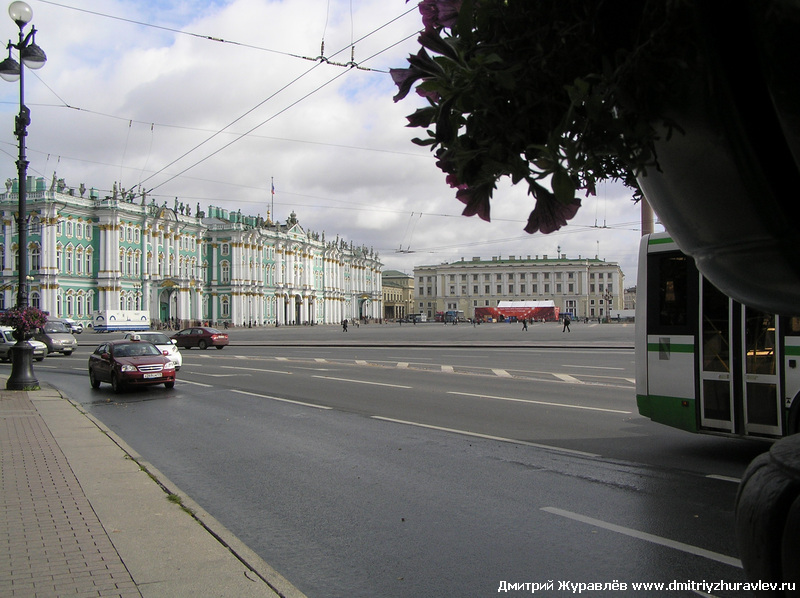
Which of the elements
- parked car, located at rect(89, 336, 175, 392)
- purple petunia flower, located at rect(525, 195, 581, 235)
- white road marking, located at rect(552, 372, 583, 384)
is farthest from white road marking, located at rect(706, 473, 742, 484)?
parked car, located at rect(89, 336, 175, 392)

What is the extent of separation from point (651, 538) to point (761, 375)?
3.19 m

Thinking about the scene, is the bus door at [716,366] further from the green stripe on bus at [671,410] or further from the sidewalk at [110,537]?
the sidewalk at [110,537]

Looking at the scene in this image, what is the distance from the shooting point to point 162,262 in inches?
3287

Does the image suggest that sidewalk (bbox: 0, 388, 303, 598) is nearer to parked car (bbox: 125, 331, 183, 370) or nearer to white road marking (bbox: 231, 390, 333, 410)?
white road marking (bbox: 231, 390, 333, 410)

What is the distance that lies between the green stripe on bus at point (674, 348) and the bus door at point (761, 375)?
0.69 m

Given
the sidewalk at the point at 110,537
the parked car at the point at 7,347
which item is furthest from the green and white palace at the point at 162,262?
the sidewalk at the point at 110,537

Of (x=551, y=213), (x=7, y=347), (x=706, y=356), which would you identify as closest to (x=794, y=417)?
(x=706, y=356)

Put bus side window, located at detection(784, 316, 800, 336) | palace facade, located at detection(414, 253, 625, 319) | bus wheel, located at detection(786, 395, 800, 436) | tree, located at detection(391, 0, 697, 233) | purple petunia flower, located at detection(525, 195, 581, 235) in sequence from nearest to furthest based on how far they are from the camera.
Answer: tree, located at detection(391, 0, 697, 233)
purple petunia flower, located at detection(525, 195, 581, 235)
bus wheel, located at detection(786, 395, 800, 436)
bus side window, located at detection(784, 316, 800, 336)
palace facade, located at detection(414, 253, 625, 319)

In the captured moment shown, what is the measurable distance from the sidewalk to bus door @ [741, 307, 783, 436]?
18.8 feet

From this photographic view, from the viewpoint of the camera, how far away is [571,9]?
1124 millimetres

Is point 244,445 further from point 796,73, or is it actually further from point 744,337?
point 796,73

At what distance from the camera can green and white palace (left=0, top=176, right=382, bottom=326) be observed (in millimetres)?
68188

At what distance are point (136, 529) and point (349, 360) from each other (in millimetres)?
20599

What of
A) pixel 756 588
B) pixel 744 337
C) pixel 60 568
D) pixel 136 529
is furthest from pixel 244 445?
pixel 756 588
